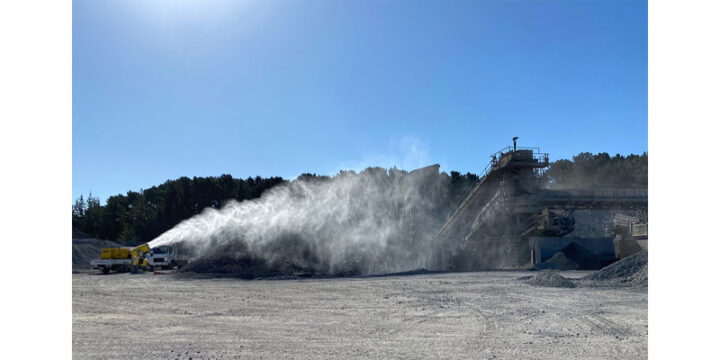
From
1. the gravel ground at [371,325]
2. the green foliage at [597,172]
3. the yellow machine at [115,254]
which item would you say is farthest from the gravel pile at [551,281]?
the green foliage at [597,172]

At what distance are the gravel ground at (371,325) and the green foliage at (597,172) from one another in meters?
48.1

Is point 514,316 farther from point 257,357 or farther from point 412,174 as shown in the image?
point 412,174

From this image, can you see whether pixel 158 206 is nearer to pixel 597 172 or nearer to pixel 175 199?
pixel 175 199

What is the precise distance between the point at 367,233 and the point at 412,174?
→ 761cm

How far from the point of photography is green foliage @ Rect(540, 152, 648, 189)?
58969mm

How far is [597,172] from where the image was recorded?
6269 cm

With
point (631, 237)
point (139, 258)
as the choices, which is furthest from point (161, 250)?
point (631, 237)

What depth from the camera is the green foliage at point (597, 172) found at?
5897 cm

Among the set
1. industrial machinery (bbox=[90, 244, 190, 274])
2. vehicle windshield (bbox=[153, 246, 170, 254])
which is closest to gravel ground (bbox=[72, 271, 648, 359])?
industrial machinery (bbox=[90, 244, 190, 274])

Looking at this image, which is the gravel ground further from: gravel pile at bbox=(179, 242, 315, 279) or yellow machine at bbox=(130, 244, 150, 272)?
yellow machine at bbox=(130, 244, 150, 272)

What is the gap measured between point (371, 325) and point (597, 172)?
61.7 m

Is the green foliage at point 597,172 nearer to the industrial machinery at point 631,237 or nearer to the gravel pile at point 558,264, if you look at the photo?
the industrial machinery at point 631,237

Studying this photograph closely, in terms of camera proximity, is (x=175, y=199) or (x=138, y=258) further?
(x=175, y=199)

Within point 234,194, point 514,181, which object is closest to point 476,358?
point 514,181
